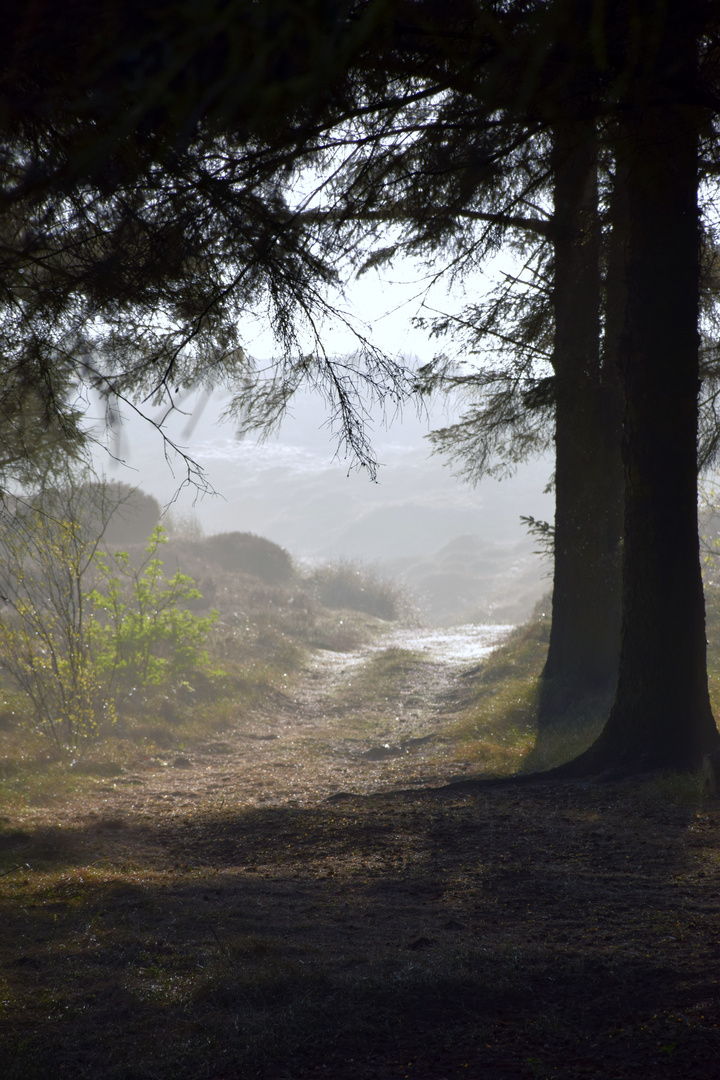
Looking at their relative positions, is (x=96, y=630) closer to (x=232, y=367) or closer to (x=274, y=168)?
(x=232, y=367)

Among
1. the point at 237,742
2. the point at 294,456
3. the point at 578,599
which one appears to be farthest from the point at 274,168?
the point at 294,456

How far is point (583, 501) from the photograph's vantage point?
8.15 metres

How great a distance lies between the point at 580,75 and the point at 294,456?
452 feet

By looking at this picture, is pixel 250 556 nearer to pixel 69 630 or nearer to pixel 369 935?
pixel 69 630

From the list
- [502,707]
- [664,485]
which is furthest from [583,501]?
[664,485]

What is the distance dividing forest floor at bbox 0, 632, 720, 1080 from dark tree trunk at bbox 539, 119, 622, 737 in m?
3.25

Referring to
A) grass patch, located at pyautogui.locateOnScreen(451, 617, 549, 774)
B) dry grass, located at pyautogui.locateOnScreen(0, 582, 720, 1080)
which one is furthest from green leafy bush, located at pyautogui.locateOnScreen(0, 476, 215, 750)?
grass patch, located at pyautogui.locateOnScreen(451, 617, 549, 774)

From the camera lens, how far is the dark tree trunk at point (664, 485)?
5.09 meters

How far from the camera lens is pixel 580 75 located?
4156 mm

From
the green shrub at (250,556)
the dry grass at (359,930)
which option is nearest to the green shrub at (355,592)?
the green shrub at (250,556)

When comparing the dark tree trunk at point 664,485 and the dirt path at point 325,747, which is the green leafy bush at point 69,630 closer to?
the dirt path at point 325,747

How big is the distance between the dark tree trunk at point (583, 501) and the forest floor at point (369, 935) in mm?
3250

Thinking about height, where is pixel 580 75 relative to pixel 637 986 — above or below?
above

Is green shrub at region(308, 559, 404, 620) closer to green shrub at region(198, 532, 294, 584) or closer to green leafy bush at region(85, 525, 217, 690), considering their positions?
green shrub at region(198, 532, 294, 584)
